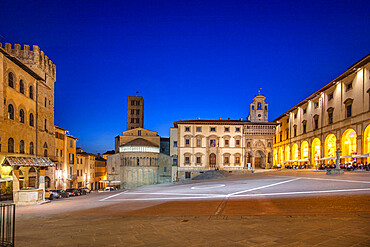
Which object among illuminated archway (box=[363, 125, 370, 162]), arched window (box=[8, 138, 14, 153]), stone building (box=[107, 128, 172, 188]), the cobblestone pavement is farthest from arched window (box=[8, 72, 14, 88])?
illuminated archway (box=[363, 125, 370, 162])

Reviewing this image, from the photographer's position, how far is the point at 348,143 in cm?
3778

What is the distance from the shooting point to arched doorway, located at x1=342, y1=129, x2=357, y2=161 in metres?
36.8

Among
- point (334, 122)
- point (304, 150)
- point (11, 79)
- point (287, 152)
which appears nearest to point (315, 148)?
point (304, 150)

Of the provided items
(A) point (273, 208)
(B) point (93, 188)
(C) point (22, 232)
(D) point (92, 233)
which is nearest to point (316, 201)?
(A) point (273, 208)

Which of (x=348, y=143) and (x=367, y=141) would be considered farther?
(x=348, y=143)

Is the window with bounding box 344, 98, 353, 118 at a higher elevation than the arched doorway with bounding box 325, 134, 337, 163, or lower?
higher

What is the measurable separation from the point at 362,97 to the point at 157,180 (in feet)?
138

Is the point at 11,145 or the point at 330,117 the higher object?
the point at 330,117

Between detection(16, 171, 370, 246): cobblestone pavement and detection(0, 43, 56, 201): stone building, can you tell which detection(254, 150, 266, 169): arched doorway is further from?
detection(16, 171, 370, 246): cobblestone pavement

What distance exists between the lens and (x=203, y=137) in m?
54.8

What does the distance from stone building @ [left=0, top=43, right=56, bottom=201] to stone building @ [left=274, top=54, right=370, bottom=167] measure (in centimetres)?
3549

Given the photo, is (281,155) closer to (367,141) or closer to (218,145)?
(218,145)

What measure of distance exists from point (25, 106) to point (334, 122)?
1644 inches

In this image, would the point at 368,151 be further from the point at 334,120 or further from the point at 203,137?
the point at 203,137
